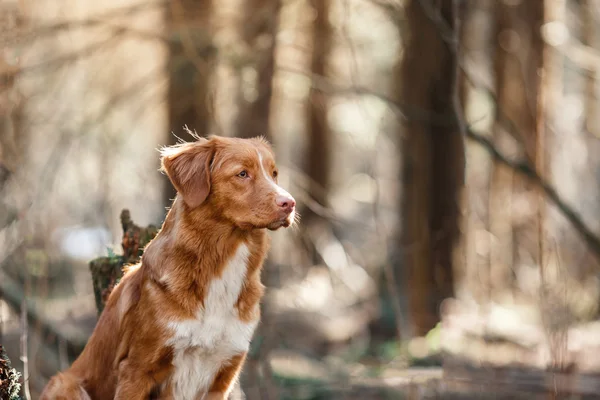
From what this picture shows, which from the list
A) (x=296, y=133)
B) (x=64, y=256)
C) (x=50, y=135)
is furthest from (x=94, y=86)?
(x=296, y=133)

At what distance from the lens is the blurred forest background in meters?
8.41

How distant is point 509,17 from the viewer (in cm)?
1772

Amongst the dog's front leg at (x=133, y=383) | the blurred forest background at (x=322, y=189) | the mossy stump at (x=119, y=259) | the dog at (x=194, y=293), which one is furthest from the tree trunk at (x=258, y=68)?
the dog's front leg at (x=133, y=383)

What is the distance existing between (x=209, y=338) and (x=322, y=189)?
8899 millimetres

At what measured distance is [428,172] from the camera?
493 inches

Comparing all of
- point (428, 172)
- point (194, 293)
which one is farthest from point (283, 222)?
point (428, 172)

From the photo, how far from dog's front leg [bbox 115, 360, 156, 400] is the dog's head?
1.10 meters

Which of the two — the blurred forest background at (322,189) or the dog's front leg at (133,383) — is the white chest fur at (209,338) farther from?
the blurred forest background at (322,189)

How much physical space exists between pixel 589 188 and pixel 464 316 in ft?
67.8

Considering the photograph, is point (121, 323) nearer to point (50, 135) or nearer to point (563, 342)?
point (563, 342)

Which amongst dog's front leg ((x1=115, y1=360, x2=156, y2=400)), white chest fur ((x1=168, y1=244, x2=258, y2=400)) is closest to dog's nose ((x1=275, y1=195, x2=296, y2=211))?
white chest fur ((x1=168, y1=244, x2=258, y2=400))

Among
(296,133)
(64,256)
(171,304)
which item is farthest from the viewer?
(296,133)

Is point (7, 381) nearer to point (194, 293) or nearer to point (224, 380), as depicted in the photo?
point (194, 293)

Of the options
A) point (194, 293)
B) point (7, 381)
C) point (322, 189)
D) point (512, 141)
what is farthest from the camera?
point (512, 141)
